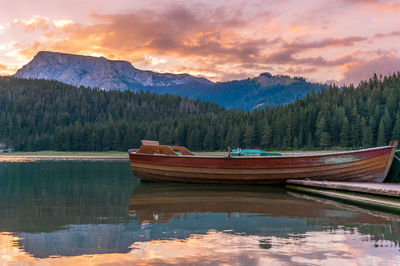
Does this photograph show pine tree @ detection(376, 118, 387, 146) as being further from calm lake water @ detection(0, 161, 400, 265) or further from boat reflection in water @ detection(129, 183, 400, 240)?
calm lake water @ detection(0, 161, 400, 265)

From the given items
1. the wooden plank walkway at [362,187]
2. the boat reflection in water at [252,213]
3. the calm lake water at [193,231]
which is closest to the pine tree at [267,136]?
the wooden plank walkway at [362,187]

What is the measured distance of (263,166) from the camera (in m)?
33.0

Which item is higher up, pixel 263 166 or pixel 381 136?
pixel 381 136

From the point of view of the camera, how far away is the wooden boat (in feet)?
103

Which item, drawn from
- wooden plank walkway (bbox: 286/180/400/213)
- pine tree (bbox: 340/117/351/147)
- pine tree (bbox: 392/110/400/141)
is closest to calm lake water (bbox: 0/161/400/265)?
wooden plank walkway (bbox: 286/180/400/213)

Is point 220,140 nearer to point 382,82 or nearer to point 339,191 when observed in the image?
point 382,82

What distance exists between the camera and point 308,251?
42.8 ft

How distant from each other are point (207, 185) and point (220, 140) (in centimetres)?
12304

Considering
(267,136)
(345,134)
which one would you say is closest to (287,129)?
(267,136)

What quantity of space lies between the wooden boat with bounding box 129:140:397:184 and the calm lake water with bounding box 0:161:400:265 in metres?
6.10

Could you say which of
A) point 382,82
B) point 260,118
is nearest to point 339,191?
point 260,118

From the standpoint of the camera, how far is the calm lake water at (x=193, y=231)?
491 inches

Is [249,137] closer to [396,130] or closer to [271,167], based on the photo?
[396,130]

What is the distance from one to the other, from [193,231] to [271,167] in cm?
1797
